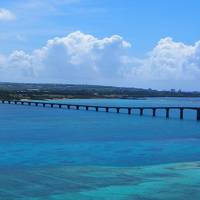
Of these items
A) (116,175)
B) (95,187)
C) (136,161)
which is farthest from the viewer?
(136,161)

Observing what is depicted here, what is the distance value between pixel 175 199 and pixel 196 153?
737 inches

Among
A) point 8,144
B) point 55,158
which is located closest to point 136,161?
point 55,158

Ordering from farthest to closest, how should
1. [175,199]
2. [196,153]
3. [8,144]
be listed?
[8,144], [196,153], [175,199]

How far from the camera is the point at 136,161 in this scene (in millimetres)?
35594

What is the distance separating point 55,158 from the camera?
36.4 metres

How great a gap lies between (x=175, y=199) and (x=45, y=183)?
6.63m

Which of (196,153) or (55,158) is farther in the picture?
(196,153)

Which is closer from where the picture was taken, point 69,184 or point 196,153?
point 69,184

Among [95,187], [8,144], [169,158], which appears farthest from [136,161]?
[8,144]

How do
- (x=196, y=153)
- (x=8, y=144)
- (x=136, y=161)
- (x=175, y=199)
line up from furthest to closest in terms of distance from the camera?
(x=8, y=144) < (x=196, y=153) < (x=136, y=161) < (x=175, y=199)

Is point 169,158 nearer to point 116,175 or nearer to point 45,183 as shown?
point 116,175

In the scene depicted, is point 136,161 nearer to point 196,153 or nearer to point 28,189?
point 196,153

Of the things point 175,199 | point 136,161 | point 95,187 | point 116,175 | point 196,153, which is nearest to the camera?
point 175,199

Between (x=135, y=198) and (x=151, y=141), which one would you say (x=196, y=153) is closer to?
(x=151, y=141)
